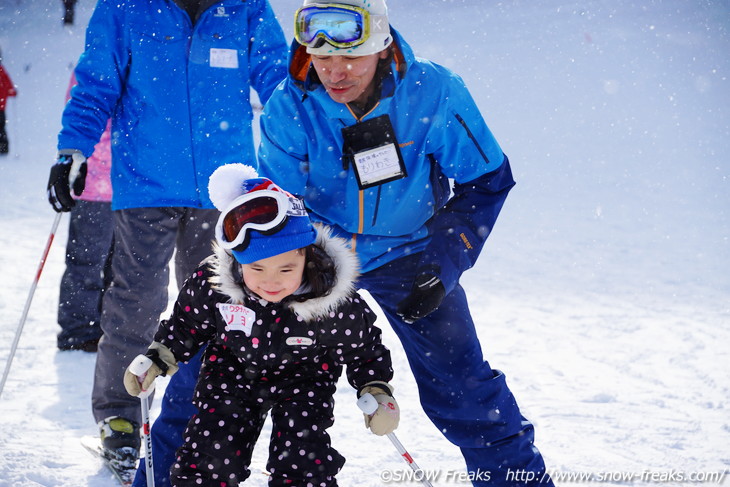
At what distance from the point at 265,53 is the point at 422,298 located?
150 cm

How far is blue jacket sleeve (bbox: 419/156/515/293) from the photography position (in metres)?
2.52

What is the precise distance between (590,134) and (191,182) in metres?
10.6

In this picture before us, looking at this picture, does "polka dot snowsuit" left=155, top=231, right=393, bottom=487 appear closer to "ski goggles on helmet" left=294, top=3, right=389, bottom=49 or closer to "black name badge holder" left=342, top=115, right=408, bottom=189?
"black name badge holder" left=342, top=115, right=408, bottom=189

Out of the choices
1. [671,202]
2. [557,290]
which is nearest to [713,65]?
[671,202]

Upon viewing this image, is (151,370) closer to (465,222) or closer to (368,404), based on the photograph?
(368,404)

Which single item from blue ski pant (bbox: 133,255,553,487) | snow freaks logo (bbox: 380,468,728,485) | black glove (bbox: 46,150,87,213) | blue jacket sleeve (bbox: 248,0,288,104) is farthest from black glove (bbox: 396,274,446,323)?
black glove (bbox: 46,150,87,213)

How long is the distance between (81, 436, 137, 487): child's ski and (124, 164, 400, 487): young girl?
83cm

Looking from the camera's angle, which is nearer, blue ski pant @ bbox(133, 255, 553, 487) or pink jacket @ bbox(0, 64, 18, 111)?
blue ski pant @ bbox(133, 255, 553, 487)

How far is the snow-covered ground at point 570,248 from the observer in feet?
11.8

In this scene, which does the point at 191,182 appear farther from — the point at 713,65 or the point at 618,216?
the point at 713,65

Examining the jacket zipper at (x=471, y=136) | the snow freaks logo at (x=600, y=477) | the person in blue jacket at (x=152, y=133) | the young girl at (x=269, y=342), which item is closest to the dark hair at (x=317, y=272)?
the young girl at (x=269, y=342)

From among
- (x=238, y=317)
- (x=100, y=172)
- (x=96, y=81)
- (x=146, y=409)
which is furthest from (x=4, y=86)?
(x=238, y=317)

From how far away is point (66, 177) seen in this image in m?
3.10

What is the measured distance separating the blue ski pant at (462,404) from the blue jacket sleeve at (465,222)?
0.64 ft
